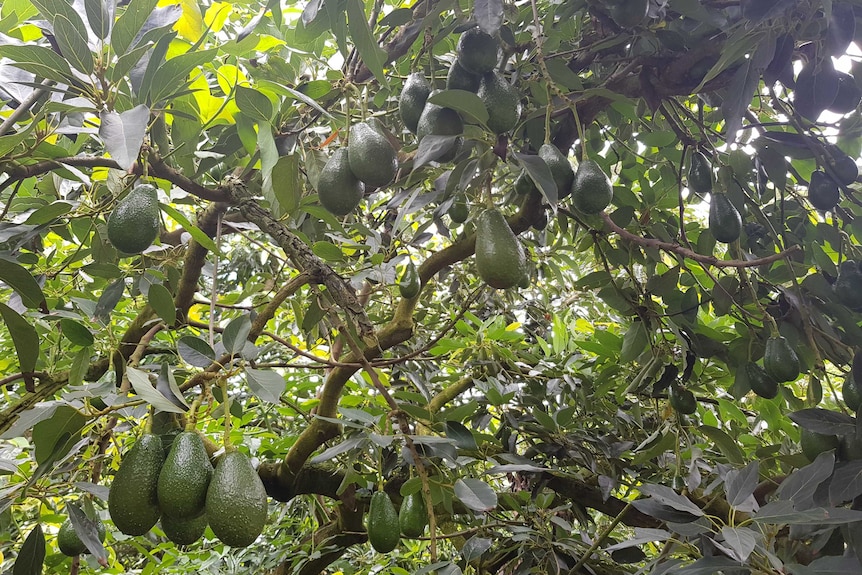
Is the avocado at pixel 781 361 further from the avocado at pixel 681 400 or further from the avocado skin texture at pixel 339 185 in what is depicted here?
the avocado skin texture at pixel 339 185

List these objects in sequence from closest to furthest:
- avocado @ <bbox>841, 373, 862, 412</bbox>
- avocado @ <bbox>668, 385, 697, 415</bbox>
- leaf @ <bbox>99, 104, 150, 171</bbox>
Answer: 1. leaf @ <bbox>99, 104, 150, 171</bbox>
2. avocado @ <bbox>841, 373, 862, 412</bbox>
3. avocado @ <bbox>668, 385, 697, 415</bbox>

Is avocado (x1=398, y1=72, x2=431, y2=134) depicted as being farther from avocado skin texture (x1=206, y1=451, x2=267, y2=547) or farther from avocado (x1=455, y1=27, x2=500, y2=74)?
avocado skin texture (x1=206, y1=451, x2=267, y2=547)

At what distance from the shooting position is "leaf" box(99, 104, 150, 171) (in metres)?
0.57

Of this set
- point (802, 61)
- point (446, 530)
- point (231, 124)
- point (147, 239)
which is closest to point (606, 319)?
point (446, 530)

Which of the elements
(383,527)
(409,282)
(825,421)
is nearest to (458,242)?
(409,282)

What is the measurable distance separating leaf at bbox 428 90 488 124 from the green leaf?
543mm

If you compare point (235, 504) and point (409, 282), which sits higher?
point (409, 282)

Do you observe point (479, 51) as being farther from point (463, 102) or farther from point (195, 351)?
point (195, 351)

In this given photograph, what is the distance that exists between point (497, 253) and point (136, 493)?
22.0 inches

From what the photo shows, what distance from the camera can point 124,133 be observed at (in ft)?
2.01

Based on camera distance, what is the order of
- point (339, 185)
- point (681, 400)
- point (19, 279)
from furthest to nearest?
point (681, 400) < point (339, 185) < point (19, 279)

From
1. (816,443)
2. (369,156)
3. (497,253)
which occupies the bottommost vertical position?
(816,443)

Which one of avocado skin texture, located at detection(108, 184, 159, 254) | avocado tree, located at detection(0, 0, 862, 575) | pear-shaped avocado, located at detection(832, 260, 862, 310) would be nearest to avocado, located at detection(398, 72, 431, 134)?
avocado tree, located at detection(0, 0, 862, 575)

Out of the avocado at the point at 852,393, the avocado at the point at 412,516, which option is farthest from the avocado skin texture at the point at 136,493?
the avocado at the point at 852,393
